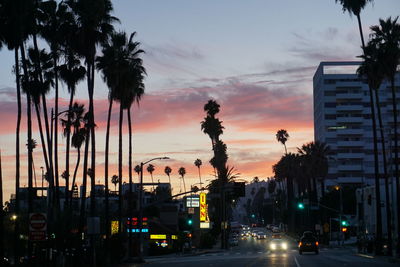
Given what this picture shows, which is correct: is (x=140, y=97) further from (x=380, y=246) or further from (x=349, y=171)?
(x=349, y=171)

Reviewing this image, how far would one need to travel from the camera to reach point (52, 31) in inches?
2072

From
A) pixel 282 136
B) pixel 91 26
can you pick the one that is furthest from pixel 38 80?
pixel 282 136

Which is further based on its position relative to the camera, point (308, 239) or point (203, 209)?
point (203, 209)

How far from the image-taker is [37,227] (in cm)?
2831

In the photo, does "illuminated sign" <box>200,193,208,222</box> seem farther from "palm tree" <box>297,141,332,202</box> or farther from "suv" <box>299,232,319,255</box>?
"suv" <box>299,232,319,255</box>

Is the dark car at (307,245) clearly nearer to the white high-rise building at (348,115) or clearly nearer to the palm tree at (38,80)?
the palm tree at (38,80)

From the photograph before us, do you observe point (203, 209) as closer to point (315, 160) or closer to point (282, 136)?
point (315, 160)

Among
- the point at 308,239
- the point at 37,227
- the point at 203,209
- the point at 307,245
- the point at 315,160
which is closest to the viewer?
the point at 37,227

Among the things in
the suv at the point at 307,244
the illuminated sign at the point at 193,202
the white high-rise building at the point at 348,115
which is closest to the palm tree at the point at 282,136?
the white high-rise building at the point at 348,115

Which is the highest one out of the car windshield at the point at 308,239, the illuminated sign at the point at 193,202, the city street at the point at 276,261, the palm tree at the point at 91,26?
the palm tree at the point at 91,26

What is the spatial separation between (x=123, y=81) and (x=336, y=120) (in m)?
130

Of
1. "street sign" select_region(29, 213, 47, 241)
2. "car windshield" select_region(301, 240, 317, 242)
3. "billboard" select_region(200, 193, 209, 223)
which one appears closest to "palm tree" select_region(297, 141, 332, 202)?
"billboard" select_region(200, 193, 209, 223)

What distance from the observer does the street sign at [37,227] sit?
2816 centimetres

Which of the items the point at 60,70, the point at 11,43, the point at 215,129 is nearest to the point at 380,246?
the point at 60,70
